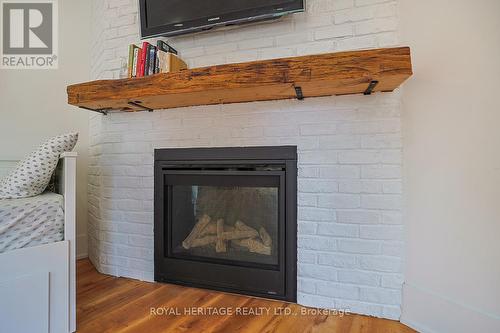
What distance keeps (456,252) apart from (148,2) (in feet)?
6.54

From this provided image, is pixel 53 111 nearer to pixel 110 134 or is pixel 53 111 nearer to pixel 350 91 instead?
pixel 110 134

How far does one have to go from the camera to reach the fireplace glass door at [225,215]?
167cm

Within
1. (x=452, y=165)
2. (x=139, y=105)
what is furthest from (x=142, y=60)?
(x=452, y=165)

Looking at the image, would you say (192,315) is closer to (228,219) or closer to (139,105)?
(228,219)

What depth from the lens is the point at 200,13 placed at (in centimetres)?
164

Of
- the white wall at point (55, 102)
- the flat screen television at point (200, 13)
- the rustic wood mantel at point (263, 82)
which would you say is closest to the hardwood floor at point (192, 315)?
the white wall at point (55, 102)

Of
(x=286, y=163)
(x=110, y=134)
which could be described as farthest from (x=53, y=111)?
(x=286, y=163)

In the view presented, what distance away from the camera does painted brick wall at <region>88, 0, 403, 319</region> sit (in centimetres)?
143

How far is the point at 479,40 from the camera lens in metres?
1.11

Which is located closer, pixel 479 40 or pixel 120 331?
pixel 479 40

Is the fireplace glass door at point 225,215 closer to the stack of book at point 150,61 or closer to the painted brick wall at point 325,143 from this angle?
the painted brick wall at point 325,143

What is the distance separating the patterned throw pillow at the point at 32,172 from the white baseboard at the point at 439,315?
166 cm

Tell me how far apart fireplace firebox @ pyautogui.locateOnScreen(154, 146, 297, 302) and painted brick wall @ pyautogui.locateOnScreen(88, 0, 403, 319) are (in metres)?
0.06

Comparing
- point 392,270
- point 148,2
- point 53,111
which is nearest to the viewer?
point 392,270
